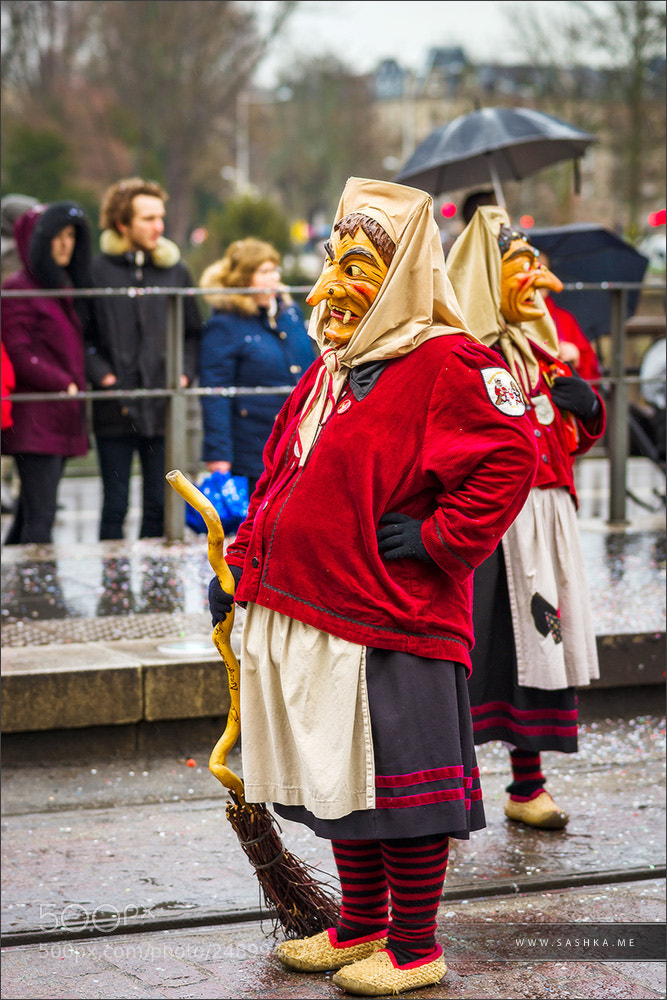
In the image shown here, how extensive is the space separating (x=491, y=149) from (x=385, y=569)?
22.7ft

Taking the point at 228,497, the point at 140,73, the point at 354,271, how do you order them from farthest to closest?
the point at 140,73, the point at 228,497, the point at 354,271

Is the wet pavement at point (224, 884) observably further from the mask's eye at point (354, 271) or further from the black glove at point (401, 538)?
the mask's eye at point (354, 271)

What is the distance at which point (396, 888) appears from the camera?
3.64 m

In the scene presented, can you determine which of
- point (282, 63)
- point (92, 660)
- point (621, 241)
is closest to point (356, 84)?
point (282, 63)

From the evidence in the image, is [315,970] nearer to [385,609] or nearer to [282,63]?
[385,609]

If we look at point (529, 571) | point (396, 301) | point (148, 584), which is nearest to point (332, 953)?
point (529, 571)

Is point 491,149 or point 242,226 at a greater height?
point 242,226

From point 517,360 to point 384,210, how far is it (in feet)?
4.55

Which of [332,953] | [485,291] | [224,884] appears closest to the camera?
[332,953]

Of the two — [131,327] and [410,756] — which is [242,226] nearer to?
[131,327]

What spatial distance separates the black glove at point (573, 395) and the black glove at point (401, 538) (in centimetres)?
159

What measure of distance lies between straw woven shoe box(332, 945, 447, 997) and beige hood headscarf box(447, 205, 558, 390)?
198 centimetres

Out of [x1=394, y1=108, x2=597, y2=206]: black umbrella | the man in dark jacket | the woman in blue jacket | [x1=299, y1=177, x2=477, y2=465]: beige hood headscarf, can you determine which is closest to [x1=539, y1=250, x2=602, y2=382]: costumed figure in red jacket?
the woman in blue jacket

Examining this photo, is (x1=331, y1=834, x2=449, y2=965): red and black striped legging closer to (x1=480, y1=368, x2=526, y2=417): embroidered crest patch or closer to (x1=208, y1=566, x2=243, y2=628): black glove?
(x1=208, y1=566, x2=243, y2=628): black glove
